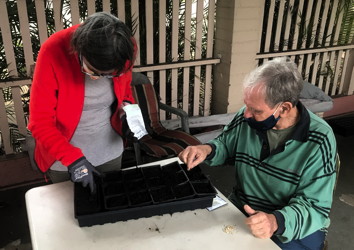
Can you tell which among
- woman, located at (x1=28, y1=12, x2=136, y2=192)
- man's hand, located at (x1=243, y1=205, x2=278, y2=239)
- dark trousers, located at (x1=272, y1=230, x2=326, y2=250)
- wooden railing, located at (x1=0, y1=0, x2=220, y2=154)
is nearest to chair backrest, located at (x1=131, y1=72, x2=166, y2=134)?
wooden railing, located at (x1=0, y1=0, x2=220, y2=154)

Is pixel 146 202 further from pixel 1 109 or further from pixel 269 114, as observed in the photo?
pixel 1 109

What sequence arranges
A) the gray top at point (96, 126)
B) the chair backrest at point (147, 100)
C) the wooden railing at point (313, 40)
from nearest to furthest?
the gray top at point (96, 126) → the chair backrest at point (147, 100) → the wooden railing at point (313, 40)

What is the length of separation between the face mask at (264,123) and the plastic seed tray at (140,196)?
1.05ft

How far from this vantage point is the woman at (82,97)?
1309 mm

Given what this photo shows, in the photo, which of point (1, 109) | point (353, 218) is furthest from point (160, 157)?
point (353, 218)

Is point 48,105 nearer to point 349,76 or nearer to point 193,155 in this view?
point 193,155

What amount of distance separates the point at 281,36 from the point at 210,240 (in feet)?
11.6

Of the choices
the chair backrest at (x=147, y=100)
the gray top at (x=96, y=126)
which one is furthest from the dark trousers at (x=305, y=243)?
the chair backrest at (x=147, y=100)

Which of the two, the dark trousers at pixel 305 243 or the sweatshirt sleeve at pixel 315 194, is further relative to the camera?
the dark trousers at pixel 305 243

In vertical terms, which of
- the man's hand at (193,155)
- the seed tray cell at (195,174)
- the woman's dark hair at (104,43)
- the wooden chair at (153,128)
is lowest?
the wooden chair at (153,128)

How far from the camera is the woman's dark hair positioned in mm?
1276

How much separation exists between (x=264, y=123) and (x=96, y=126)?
2.76 ft

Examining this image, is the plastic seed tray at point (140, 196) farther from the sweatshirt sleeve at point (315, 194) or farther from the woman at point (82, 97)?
the sweatshirt sleeve at point (315, 194)

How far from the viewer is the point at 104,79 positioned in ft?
5.55
